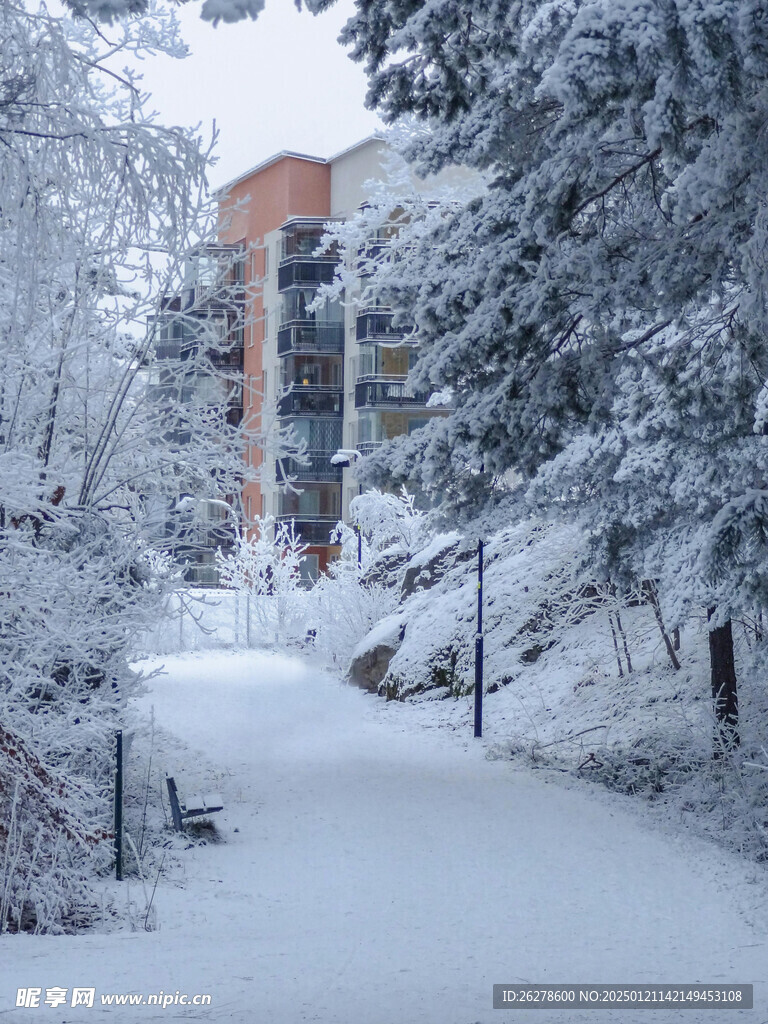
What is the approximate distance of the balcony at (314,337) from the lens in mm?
55406

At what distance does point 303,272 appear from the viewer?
54.1 metres

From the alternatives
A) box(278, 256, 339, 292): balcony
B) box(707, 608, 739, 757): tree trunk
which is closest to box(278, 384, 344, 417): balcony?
box(278, 256, 339, 292): balcony

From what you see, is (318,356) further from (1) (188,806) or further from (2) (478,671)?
(1) (188,806)

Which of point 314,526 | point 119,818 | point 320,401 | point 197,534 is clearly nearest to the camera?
point 119,818

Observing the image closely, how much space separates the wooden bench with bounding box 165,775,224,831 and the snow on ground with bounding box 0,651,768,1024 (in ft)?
0.91

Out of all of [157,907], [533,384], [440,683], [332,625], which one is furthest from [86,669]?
[332,625]

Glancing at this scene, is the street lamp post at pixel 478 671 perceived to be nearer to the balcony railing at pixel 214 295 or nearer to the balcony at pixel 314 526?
the balcony railing at pixel 214 295

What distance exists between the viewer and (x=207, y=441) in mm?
13281

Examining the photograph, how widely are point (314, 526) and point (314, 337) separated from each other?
8.32 meters

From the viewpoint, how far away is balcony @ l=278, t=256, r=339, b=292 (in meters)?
53.6

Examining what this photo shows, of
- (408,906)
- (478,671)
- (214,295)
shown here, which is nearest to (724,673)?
(478,671)

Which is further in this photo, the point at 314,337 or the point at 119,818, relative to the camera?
the point at 314,337

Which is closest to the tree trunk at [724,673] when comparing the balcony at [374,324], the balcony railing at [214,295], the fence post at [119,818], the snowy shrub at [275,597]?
the balcony railing at [214,295]

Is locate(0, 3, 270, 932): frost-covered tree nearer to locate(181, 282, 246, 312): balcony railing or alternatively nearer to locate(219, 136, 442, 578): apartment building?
locate(181, 282, 246, 312): balcony railing
